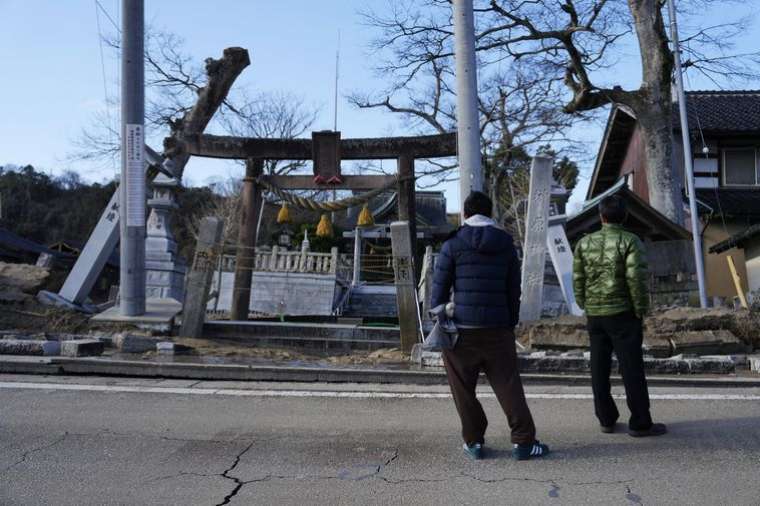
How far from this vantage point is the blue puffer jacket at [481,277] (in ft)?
13.5

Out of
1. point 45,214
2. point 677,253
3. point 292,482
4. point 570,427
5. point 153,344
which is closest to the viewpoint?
point 292,482

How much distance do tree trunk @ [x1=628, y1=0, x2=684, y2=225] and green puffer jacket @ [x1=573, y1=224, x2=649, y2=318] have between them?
14.6 meters

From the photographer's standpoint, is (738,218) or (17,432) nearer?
(17,432)

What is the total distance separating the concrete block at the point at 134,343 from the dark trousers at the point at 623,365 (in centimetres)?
584

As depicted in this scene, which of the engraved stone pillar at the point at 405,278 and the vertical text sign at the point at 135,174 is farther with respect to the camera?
the vertical text sign at the point at 135,174

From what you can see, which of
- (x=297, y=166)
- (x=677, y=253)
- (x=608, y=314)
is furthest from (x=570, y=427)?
(x=297, y=166)

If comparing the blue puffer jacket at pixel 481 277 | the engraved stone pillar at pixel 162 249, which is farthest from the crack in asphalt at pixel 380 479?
the engraved stone pillar at pixel 162 249

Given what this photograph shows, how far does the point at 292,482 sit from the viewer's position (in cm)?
386

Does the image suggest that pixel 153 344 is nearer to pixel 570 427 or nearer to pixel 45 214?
pixel 570 427

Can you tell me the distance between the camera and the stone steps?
407 inches

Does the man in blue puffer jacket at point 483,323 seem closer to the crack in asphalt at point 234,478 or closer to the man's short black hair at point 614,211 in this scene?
the man's short black hair at point 614,211

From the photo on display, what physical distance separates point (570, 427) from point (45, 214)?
49378 millimetres

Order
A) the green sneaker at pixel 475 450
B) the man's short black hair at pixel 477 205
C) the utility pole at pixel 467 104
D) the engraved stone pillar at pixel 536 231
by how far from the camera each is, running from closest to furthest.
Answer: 1. the green sneaker at pixel 475 450
2. the man's short black hair at pixel 477 205
3. the utility pole at pixel 467 104
4. the engraved stone pillar at pixel 536 231

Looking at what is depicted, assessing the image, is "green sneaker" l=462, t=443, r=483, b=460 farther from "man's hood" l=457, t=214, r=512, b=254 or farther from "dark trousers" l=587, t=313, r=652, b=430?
"man's hood" l=457, t=214, r=512, b=254
